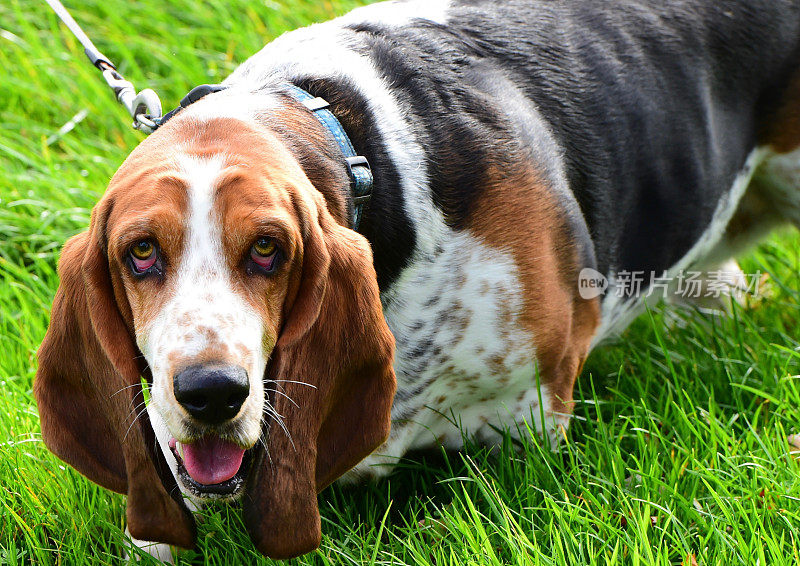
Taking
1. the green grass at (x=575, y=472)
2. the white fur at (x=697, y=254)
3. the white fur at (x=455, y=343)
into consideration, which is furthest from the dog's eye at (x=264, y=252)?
the white fur at (x=697, y=254)

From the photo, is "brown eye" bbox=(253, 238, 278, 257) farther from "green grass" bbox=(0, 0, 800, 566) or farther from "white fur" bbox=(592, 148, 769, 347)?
"white fur" bbox=(592, 148, 769, 347)

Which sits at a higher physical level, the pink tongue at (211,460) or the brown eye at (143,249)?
the brown eye at (143,249)

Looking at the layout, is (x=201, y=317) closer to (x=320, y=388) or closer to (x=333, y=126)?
(x=320, y=388)

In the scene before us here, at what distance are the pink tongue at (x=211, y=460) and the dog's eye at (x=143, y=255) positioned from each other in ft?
1.41

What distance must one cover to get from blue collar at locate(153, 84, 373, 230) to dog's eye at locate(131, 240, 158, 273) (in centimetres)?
57

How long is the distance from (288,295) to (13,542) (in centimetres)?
116

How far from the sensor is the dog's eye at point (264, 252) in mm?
2504

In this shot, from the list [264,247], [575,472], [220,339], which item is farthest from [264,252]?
[575,472]

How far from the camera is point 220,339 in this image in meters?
2.39

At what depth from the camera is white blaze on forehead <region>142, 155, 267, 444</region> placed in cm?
239

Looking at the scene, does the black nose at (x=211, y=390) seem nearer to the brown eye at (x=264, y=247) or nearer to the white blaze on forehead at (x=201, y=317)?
the white blaze on forehead at (x=201, y=317)

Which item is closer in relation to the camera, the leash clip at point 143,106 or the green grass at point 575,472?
the green grass at point 575,472

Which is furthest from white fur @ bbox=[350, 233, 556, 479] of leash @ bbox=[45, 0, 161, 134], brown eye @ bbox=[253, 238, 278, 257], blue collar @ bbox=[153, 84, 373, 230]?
leash @ bbox=[45, 0, 161, 134]

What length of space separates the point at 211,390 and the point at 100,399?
1.75ft
